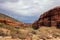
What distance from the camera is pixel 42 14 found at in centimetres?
4900

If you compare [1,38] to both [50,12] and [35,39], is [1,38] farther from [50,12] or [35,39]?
[50,12]

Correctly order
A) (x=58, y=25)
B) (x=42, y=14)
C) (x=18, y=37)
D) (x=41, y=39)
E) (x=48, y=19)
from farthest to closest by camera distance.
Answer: (x=42, y=14) → (x=48, y=19) → (x=58, y=25) → (x=41, y=39) → (x=18, y=37)

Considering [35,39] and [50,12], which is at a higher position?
[50,12]

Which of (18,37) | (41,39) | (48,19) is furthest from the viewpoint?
(48,19)

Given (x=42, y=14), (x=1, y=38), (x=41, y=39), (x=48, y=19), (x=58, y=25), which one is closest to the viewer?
(x=1, y=38)

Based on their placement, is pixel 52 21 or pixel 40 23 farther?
pixel 40 23

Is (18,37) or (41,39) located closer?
(18,37)

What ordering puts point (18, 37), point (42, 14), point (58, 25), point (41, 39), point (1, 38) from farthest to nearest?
point (42, 14)
point (58, 25)
point (41, 39)
point (18, 37)
point (1, 38)

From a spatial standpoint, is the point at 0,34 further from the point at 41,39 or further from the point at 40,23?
the point at 40,23

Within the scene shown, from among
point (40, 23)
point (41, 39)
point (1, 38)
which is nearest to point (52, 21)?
point (40, 23)

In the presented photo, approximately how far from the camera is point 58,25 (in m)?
41.4

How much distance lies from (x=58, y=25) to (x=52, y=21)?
234 cm

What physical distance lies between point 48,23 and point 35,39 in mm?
24003

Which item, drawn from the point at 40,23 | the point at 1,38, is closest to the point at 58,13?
the point at 40,23
